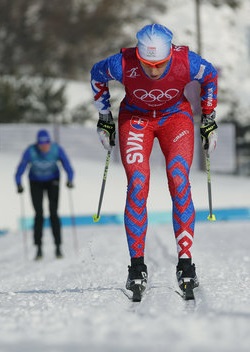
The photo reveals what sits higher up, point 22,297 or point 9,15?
point 9,15

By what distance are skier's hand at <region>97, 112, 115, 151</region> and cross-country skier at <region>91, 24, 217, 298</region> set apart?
18 cm

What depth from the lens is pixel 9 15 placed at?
55750 millimetres

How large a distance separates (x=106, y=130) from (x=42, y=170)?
555 centimetres

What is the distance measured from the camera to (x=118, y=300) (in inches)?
231

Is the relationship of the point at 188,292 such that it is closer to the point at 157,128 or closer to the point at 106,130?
the point at 157,128

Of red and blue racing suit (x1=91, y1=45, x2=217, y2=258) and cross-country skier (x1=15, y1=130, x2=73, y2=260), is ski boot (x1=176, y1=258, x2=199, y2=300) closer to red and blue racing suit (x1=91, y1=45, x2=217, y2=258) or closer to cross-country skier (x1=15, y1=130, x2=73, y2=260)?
red and blue racing suit (x1=91, y1=45, x2=217, y2=258)

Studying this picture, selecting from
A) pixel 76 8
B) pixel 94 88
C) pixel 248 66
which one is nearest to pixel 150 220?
pixel 94 88

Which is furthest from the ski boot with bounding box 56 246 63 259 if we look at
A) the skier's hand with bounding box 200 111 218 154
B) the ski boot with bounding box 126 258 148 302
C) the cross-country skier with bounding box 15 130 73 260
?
the ski boot with bounding box 126 258 148 302

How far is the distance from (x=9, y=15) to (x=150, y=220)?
1561 inches

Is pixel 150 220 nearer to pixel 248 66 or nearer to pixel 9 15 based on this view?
pixel 9 15

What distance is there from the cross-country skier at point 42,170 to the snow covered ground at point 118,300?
61 centimetres

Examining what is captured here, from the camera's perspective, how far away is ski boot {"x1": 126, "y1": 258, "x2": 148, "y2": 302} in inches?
232

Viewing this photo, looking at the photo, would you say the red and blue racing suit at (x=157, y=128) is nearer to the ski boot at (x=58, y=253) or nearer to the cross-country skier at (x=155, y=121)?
the cross-country skier at (x=155, y=121)

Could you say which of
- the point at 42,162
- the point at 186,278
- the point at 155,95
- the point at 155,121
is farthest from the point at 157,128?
the point at 42,162
